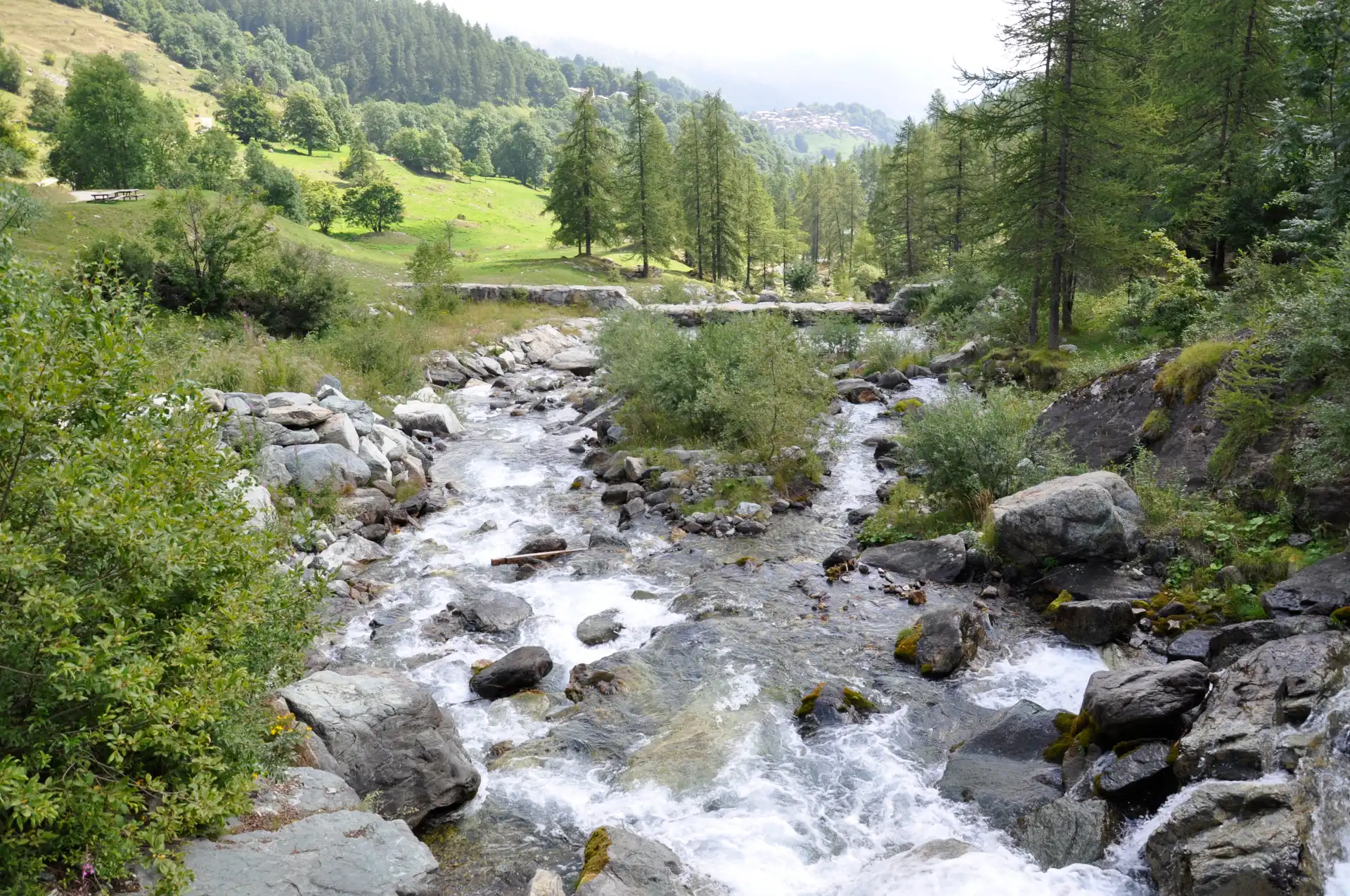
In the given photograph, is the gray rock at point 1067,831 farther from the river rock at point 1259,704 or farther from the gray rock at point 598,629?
the gray rock at point 598,629

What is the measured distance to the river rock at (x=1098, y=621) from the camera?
1145cm

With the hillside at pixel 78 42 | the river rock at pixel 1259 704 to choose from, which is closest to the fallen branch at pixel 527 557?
the river rock at pixel 1259 704

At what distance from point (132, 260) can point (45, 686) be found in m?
27.3

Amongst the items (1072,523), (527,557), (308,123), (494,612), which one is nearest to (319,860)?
(494,612)

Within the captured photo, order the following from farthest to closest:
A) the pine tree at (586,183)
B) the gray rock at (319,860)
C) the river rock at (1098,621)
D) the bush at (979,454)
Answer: the pine tree at (586,183) → the bush at (979,454) → the river rock at (1098,621) → the gray rock at (319,860)

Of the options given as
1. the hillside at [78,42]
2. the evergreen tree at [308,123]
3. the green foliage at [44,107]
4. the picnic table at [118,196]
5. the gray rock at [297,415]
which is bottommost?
the gray rock at [297,415]

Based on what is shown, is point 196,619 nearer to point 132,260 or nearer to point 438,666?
point 438,666

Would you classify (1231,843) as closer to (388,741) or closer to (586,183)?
(388,741)

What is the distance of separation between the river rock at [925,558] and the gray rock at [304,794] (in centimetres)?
1028

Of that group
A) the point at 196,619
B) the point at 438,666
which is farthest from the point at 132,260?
the point at 196,619

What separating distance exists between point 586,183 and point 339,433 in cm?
4384

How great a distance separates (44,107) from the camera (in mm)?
82688

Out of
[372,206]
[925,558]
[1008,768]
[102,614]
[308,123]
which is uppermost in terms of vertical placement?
[308,123]

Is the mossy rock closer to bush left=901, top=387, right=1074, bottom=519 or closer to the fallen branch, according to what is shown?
bush left=901, top=387, right=1074, bottom=519
